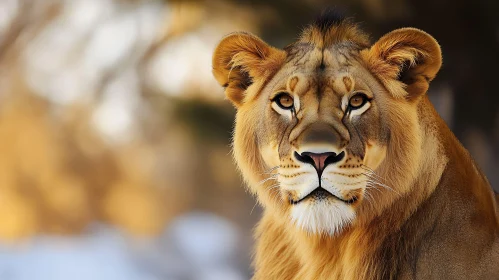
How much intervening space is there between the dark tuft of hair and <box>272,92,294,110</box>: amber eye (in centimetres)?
24

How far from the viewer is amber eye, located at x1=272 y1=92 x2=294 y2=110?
1968 mm

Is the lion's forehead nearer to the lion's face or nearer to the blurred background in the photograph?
the lion's face

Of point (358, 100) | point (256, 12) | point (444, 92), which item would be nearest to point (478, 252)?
point (358, 100)

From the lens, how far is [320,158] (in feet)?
5.92

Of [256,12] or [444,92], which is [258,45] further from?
[256,12]

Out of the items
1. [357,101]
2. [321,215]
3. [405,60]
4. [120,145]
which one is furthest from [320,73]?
[120,145]

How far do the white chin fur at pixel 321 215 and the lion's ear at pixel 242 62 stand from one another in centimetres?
44

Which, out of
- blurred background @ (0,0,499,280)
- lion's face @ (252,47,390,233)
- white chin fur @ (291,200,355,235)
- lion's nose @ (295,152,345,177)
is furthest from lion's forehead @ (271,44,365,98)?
blurred background @ (0,0,499,280)

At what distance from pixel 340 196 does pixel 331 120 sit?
0.20 meters

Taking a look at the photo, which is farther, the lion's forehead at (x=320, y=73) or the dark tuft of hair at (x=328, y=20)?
the dark tuft of hair at (x=328, y=20)

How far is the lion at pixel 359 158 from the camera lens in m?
1.87

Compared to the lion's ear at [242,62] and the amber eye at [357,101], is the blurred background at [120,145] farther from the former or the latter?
the amber eye at [357,101]

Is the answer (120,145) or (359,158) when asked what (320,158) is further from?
(120,145)

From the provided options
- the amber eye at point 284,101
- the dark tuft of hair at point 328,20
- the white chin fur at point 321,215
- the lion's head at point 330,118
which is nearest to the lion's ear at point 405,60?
the lion's head at point 330,118
